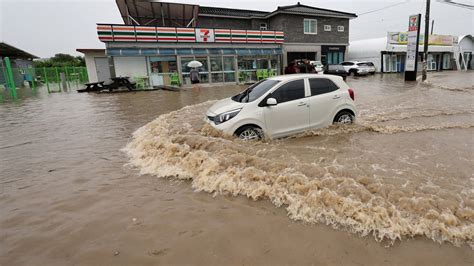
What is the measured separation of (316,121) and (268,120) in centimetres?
127

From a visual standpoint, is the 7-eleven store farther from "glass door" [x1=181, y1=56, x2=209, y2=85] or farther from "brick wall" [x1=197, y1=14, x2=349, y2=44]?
"brick wall" [x1=197, y1=14, x2=349, y2=44]

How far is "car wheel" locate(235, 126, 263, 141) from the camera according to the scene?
17.7 ft

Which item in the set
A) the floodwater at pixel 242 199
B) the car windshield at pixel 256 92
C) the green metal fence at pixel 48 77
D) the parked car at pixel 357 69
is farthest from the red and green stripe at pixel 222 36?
the floodwater at pixel 242 199

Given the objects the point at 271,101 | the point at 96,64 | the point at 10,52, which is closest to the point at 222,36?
the point at 96,64

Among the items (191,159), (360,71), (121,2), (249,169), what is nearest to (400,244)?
(249,169)

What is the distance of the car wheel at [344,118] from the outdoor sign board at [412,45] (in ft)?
57.6

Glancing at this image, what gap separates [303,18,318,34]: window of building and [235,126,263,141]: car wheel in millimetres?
24276

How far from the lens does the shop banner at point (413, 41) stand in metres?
19.6

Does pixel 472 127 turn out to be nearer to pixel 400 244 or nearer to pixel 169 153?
pixel 400 244

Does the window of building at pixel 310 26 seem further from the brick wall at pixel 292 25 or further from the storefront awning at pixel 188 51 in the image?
the storefront awning at pixel 188 51

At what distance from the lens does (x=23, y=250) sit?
267 cm

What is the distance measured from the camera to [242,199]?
11.6ft

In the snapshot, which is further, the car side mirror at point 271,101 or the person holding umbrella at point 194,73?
the person holding umbrella at point 194,73

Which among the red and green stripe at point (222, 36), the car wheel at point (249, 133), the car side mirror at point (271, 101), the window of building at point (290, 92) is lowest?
the car wheel at point (249, 133)
